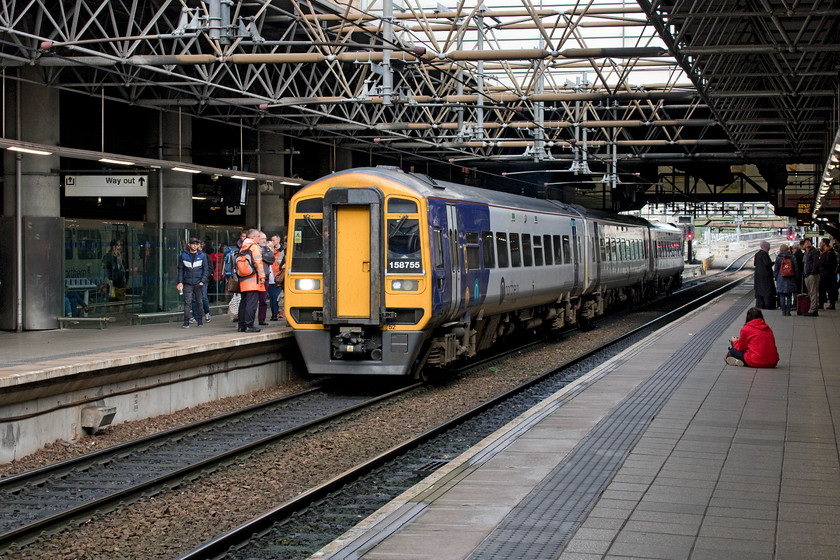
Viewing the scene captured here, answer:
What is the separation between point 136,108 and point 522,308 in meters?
12.1

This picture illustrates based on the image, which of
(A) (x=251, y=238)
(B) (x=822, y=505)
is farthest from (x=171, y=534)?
(A) (x=251, y=238)

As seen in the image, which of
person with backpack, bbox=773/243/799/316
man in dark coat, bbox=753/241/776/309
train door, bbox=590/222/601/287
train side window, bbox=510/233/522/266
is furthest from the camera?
train door, bbox=590/222/601/287

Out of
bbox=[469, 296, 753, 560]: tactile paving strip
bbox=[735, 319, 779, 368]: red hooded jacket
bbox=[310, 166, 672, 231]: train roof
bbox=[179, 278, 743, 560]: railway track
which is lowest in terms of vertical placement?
bbox=[179, 278, 743, 560]: railway track

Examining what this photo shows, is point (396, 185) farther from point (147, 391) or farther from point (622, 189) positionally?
point (622, 189)

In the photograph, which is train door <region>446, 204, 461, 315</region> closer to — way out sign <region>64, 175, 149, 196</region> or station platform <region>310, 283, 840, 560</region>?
station platform <region>310, 283, 840, 560</region>

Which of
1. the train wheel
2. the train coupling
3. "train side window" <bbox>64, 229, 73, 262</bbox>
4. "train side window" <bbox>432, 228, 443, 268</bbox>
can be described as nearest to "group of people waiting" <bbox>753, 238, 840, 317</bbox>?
the train wheel

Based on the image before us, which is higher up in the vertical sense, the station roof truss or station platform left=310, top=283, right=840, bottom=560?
the station roof truss

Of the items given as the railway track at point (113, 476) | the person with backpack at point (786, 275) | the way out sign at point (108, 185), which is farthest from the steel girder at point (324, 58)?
the railway track at point (113, 476)

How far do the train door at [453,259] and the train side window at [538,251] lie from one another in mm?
4876

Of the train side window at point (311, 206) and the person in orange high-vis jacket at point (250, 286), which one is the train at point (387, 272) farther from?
the person in orange high-vis jacket at point (250, 286)

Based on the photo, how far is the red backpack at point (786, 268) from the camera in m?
24.2

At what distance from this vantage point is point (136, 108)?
25.6 metres

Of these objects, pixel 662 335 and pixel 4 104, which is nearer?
pixel 4 104

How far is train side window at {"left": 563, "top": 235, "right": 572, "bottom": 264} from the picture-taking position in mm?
22703
